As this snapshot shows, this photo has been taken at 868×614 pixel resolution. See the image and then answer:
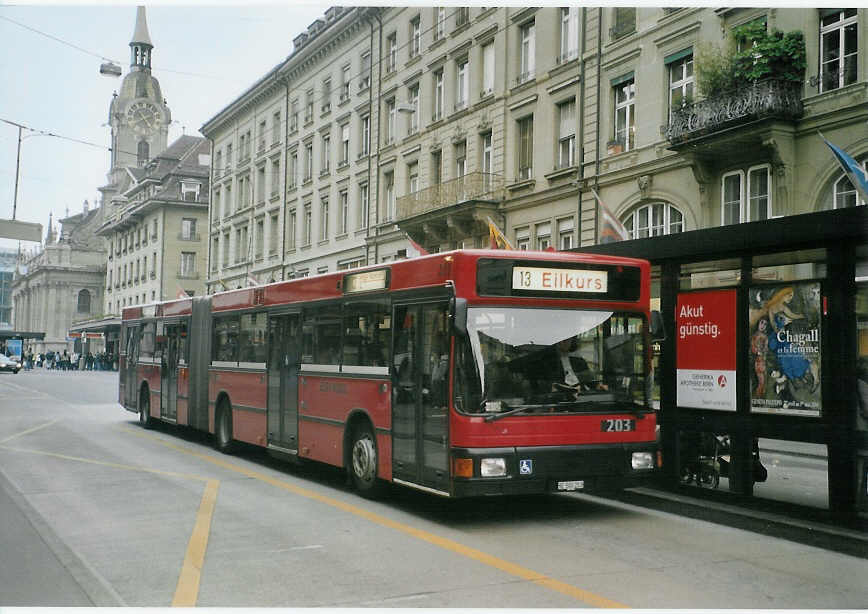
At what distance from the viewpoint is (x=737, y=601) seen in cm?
621

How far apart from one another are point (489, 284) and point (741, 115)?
1309 cm

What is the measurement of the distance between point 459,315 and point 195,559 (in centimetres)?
302

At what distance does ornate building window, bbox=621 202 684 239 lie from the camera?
23.5 meters

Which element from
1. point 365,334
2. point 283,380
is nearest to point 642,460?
point 365,334

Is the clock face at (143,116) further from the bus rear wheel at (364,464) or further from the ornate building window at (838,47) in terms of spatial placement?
the bus rear wheel at (364,464)

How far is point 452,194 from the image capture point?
103 ft

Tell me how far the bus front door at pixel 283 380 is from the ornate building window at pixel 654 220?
39.8 ft

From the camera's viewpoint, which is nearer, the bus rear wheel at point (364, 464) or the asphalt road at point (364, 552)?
the asphalt road at point (364, 552)

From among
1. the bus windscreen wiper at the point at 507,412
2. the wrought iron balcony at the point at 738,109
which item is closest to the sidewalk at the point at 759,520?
the bus windscreen wiper at the point at 507,412

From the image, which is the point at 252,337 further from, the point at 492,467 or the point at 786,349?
the point at 786,349

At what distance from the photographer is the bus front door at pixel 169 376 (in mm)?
18875

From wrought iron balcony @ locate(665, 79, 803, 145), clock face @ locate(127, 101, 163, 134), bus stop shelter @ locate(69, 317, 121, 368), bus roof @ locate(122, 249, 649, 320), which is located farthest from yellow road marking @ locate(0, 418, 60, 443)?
clock face @ locate(127, 101, 163, 134)

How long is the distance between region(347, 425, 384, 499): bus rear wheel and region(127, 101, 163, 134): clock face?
111 m

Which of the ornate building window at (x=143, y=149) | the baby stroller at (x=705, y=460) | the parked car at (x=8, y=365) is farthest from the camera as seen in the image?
the ornate building window at (x=143, y=149)
